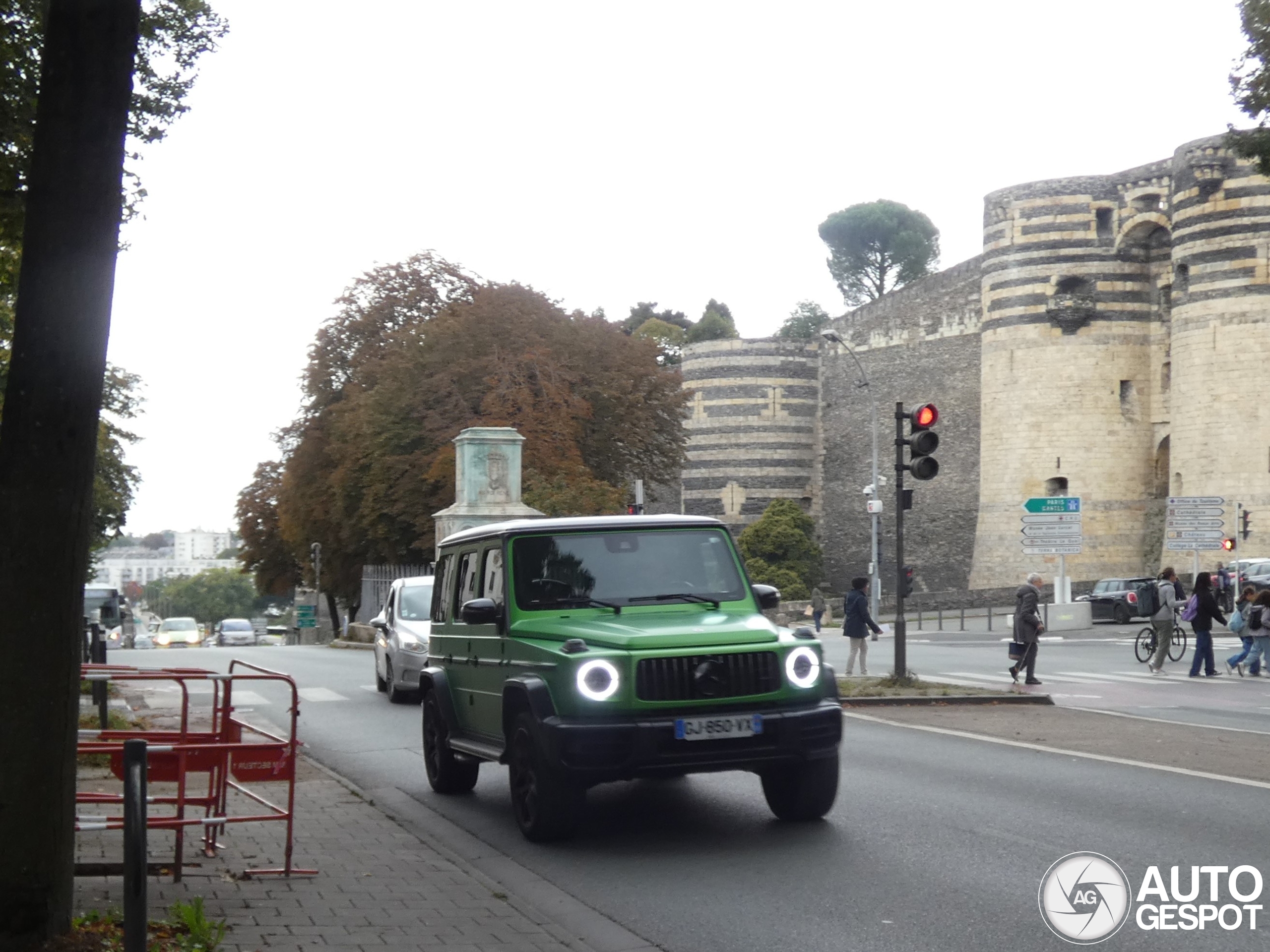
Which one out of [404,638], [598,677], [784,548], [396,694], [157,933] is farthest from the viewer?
[784,548]

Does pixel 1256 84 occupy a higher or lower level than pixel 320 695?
higher

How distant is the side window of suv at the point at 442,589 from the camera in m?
11.9

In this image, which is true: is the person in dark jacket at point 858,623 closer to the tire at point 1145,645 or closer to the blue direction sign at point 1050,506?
the tire at point 1145,645

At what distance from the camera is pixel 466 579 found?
1141cm

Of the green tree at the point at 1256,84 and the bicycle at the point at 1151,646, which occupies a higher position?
the green tree at the point at 1256,84

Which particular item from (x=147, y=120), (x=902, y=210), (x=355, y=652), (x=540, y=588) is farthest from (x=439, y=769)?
(x=902, y=210)

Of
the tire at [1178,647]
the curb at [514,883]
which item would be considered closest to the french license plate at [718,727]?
the curb at [514,883]

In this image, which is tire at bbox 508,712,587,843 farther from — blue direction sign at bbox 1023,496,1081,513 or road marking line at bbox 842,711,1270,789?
blue direction sign at bbox 1023,496,1081,513

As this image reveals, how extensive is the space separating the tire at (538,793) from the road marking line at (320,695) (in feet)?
39.4

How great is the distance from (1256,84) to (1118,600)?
2966cm

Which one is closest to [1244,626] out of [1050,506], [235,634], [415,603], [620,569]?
[1050,506]

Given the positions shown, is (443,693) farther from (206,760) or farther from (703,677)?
(206,760)

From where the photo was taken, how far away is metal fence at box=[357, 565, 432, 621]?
45.6 metres

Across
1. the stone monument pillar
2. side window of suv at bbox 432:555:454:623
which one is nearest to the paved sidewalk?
side window of suv at bbox 432:555:454:623
